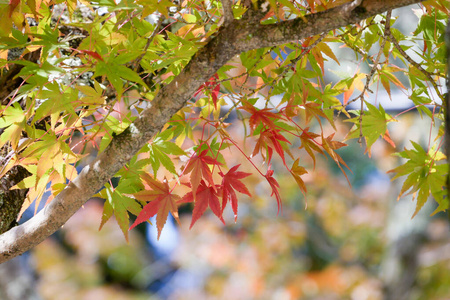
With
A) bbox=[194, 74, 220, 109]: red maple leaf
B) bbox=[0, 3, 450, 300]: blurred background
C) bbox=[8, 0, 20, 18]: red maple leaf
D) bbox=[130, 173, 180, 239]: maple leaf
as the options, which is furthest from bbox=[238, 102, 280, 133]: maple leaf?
bbox=[0, 3, 450, 300]: blurred background

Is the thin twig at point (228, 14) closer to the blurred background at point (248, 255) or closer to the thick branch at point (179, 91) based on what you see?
the thick branch at point (179, 91)

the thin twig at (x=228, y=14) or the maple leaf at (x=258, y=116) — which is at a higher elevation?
the thin twig at (x=228, y=14)

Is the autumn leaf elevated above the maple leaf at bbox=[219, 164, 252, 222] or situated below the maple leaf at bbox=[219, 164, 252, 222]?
above

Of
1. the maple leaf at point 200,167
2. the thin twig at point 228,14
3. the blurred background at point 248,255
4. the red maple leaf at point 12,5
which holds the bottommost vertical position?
the blurred background at point 248,255

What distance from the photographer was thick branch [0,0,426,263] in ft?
1.54

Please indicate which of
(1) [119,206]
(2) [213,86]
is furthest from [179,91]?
(1) [119,206]

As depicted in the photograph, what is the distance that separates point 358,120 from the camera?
0.69m

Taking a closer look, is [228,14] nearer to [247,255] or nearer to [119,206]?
[119,206]

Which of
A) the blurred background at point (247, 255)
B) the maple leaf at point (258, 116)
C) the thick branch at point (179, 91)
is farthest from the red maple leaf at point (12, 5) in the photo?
the blurred background at point (247, 255)

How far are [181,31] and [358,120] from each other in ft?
1.06

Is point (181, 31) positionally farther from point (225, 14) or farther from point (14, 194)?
point (14, 194)

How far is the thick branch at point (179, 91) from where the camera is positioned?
47 cm

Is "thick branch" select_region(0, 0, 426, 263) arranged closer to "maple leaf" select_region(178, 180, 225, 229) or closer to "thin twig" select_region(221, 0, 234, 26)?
"thin twig" select_region(221, 0, 234, 26)

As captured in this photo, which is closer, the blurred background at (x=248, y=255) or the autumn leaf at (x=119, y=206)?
the autumn leaf at (x=119, y=206)
